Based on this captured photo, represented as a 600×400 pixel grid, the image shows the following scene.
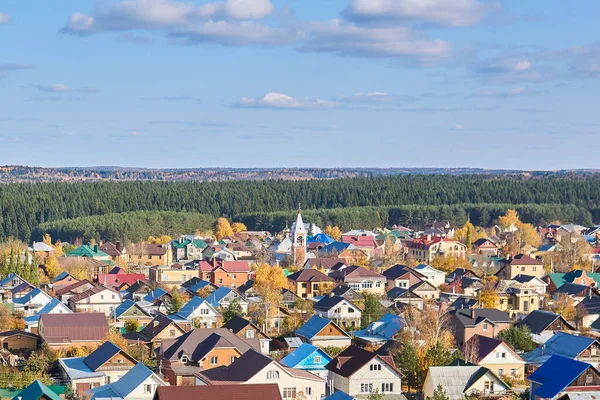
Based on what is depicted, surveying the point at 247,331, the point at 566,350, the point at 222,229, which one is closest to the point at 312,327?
the point at 247,331

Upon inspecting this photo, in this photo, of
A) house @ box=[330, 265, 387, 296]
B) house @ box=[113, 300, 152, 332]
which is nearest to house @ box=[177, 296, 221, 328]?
house @ box=[113, 300, 152, 332]

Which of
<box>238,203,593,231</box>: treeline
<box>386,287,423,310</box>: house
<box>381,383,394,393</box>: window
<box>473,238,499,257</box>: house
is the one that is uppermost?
<box>238,203,593,231</box>: treeline

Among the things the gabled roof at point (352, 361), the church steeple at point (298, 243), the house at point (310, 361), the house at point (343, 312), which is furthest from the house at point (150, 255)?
the gabled roof at point (352, 361)

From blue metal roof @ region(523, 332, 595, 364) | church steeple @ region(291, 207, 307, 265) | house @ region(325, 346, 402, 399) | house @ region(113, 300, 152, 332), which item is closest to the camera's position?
house @ region(325, 346, 402, 399)

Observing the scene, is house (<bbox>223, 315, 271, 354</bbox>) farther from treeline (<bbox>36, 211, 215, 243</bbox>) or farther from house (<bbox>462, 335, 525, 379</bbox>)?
treeline (<bbox>36, 211, 215, 243</bbox>)

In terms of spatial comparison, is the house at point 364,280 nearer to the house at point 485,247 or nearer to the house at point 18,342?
the house at point 18,342

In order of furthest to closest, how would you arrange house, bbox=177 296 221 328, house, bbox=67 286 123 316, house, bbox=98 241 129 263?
house, bbox=98 241 129 263 → house, bbox=67 286 123 316 → house, bbox=177 296 221 328

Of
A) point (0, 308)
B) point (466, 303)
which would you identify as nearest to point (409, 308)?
point (466, 303)

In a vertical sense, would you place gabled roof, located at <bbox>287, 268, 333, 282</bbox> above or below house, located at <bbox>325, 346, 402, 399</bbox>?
above
